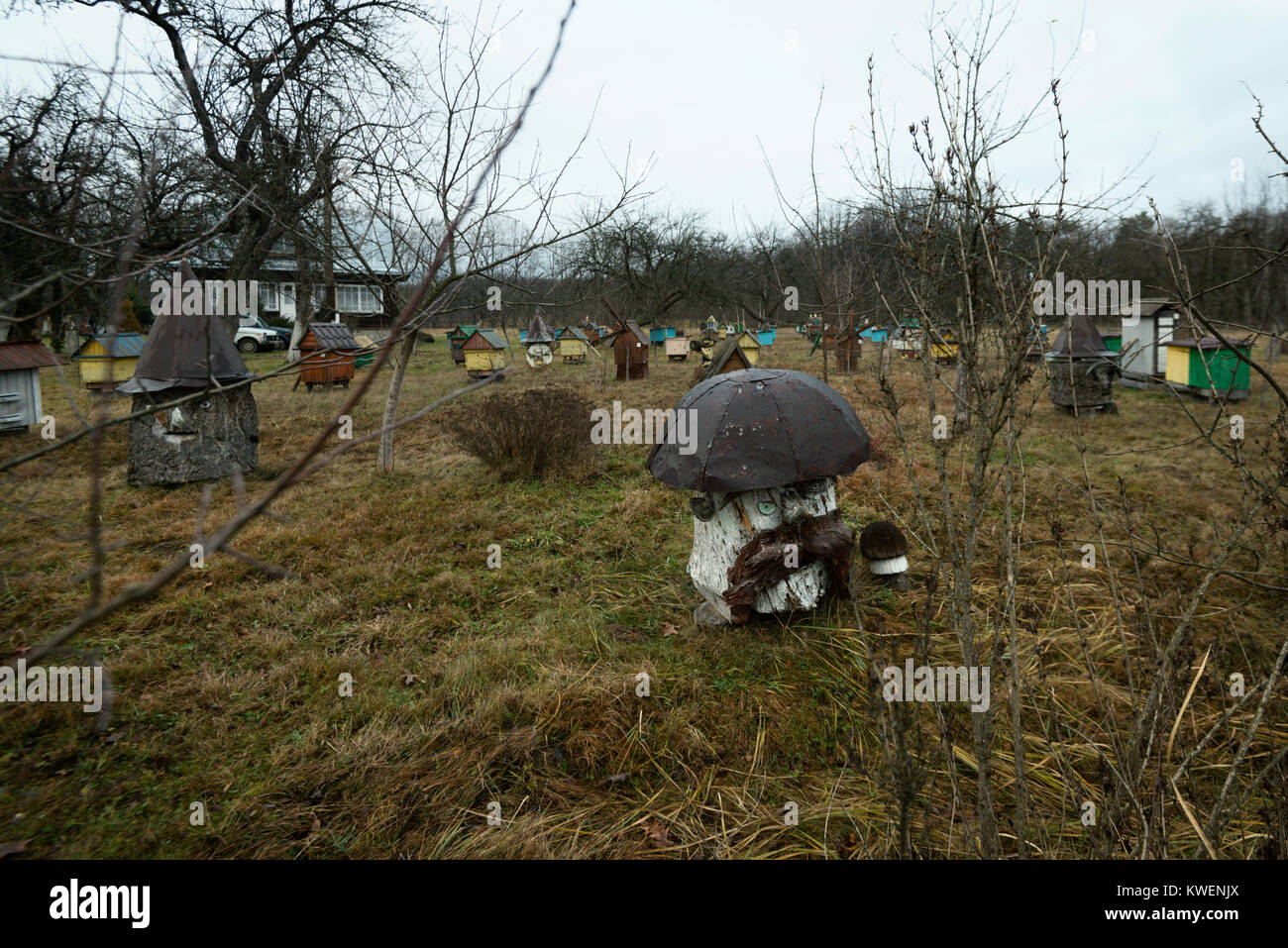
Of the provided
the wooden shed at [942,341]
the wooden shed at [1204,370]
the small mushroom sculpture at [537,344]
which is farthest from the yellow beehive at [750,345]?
the wooden shed at [942,341]

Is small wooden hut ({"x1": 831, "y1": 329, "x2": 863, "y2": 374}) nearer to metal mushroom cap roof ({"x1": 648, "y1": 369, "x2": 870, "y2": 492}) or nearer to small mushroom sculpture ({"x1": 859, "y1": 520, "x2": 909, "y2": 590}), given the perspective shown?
small mushroom sculpture ({"x1": 859, "y1": 520, "x2": 909, "y2": 590})

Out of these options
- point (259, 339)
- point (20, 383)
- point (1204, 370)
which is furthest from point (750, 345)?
point (259, 339)

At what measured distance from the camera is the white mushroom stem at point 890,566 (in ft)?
14.0

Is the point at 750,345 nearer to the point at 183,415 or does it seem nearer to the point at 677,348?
the point at 677,348

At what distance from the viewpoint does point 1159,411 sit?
10.7 meters

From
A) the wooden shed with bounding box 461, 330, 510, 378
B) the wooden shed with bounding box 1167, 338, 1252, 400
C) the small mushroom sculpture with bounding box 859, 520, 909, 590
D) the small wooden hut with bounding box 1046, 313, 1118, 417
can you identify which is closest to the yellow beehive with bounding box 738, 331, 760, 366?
the wooden shed with bounding box 461, 330, 510, 378

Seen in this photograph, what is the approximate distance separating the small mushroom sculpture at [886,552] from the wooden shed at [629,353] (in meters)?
11.8

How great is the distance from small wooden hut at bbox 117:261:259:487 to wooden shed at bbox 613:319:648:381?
9397 millimetres

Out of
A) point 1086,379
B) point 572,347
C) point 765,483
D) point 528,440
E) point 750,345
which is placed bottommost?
point 765,483

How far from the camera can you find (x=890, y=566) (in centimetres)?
425

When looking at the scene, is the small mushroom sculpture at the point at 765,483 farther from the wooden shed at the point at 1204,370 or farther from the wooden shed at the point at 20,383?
the wooden shed at the point at 20,383

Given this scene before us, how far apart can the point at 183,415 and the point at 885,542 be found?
7115 mm

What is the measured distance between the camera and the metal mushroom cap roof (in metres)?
3.43

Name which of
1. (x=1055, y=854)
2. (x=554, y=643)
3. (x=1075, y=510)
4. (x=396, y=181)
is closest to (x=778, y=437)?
(x=554, y=643)
